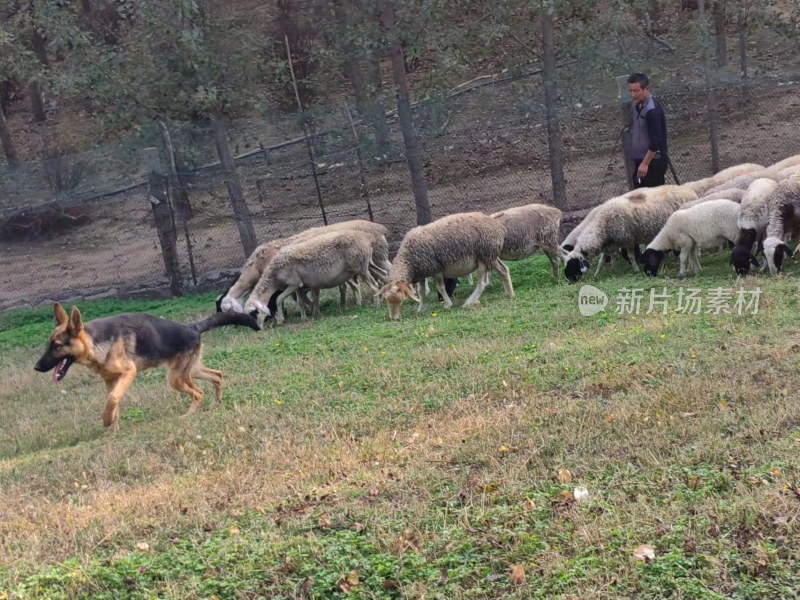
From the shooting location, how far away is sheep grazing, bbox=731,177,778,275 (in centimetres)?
1032

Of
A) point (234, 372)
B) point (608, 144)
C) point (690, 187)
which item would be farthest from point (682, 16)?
point (234, 372)

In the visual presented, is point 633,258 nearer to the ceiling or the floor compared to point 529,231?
nearer to the floor

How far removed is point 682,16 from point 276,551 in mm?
20318

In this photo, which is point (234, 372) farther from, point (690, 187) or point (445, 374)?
point (690, 187)

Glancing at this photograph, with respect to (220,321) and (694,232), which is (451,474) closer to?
(220,321)

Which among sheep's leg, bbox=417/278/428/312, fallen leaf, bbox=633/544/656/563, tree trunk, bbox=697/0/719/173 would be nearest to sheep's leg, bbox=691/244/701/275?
sheep's leg, bbox=417/278/428/312

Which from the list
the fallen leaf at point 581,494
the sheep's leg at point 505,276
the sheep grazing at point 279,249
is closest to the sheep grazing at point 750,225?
the sheep's leg at point 505,276

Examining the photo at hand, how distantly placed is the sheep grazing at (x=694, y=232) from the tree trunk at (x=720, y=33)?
6.04m

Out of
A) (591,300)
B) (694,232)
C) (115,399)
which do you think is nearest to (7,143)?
(115,399)

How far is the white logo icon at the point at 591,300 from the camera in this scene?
9508 mm

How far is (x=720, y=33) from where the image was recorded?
56.2 ft

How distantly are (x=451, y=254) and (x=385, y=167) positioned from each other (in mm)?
5199

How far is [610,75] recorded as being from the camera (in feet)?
51.2

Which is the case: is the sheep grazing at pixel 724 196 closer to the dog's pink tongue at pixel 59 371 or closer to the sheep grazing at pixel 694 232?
the sheep grazing at pixel 694 232
